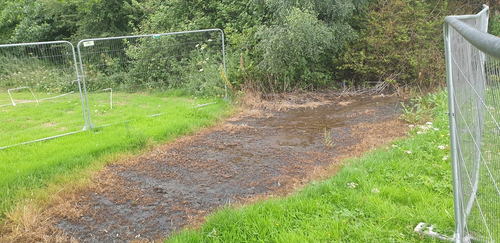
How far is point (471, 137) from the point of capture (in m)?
2.45

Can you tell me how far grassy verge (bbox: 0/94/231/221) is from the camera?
502 cm

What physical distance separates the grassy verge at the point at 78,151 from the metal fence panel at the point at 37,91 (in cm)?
122

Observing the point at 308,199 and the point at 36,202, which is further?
the point at 36,202

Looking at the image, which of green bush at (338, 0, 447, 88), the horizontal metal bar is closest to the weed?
the horizontal metal bar

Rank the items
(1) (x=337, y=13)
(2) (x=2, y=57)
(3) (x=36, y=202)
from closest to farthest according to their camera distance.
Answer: (3) (x=36, y=202) → (2) (x=2, y=57) → (1) (x=337, y=13)

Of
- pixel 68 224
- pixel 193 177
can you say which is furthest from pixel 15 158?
pixel 193 177

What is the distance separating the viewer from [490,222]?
1.91 metres

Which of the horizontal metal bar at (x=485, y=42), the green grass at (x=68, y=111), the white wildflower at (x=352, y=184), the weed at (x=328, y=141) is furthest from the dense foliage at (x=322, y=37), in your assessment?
the horizontal metal bar at (x=485, y=42)

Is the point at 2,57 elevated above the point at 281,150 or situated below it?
above

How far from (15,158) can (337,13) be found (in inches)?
338

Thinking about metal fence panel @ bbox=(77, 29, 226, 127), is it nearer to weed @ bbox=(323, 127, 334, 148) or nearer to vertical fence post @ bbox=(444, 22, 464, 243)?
weed @ bbox=(323, 127, 334, 148)

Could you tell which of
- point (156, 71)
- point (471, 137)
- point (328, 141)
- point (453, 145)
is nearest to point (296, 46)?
point (156, 71)

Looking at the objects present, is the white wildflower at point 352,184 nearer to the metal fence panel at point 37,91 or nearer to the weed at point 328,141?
the weed at point 328,141

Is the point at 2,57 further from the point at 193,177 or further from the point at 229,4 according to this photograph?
the point at 193,177
